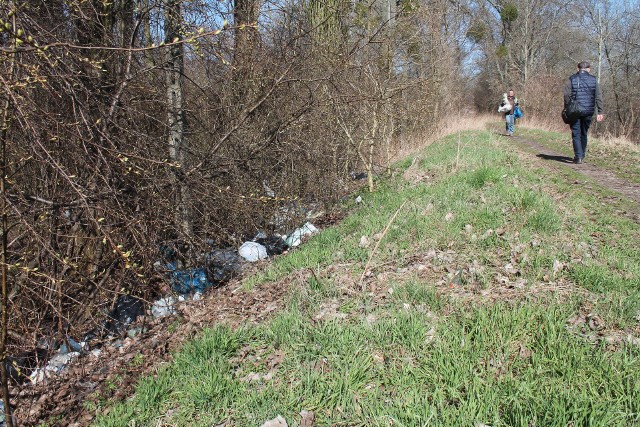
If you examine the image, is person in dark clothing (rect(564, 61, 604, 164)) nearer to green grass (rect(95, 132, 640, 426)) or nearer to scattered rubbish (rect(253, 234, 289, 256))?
green grass (rect(95, 132, 640, 426))

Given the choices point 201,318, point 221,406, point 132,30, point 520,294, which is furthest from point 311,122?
point 221,406

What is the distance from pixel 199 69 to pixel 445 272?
537cm

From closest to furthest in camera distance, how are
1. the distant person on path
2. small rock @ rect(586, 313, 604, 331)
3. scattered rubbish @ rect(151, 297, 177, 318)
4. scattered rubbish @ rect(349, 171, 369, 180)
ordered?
small rock @ rect(586, 313, 604, 331)
scattered rubbish @ rect(151, 297, 177, 318)
scattered rubbish @ rect(349, 171, 369, 180)
the distant person on path

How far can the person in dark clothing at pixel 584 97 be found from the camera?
26.3ft

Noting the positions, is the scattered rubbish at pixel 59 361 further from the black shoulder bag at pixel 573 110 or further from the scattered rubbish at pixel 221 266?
the black shoulder bag at pixel 573 110

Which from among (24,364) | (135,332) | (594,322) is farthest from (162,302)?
(594,322)

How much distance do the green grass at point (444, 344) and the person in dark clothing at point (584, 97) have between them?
173 inches

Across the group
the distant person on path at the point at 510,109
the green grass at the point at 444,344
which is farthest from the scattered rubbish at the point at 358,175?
the distant person on path at the point at 510,109

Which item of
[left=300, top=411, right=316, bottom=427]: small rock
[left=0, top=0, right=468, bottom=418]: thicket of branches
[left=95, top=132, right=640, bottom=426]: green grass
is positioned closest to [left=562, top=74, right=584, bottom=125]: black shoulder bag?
[left=0, top=0, right=468, bottom=418]: thicket of branches

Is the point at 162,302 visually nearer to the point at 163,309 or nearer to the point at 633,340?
the point at 163,309

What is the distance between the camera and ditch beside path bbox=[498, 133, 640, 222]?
586 centimetres

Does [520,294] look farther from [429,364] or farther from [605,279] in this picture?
[429,364]

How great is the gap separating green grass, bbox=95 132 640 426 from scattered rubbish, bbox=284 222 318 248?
9.04 feet

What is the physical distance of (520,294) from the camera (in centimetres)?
306
